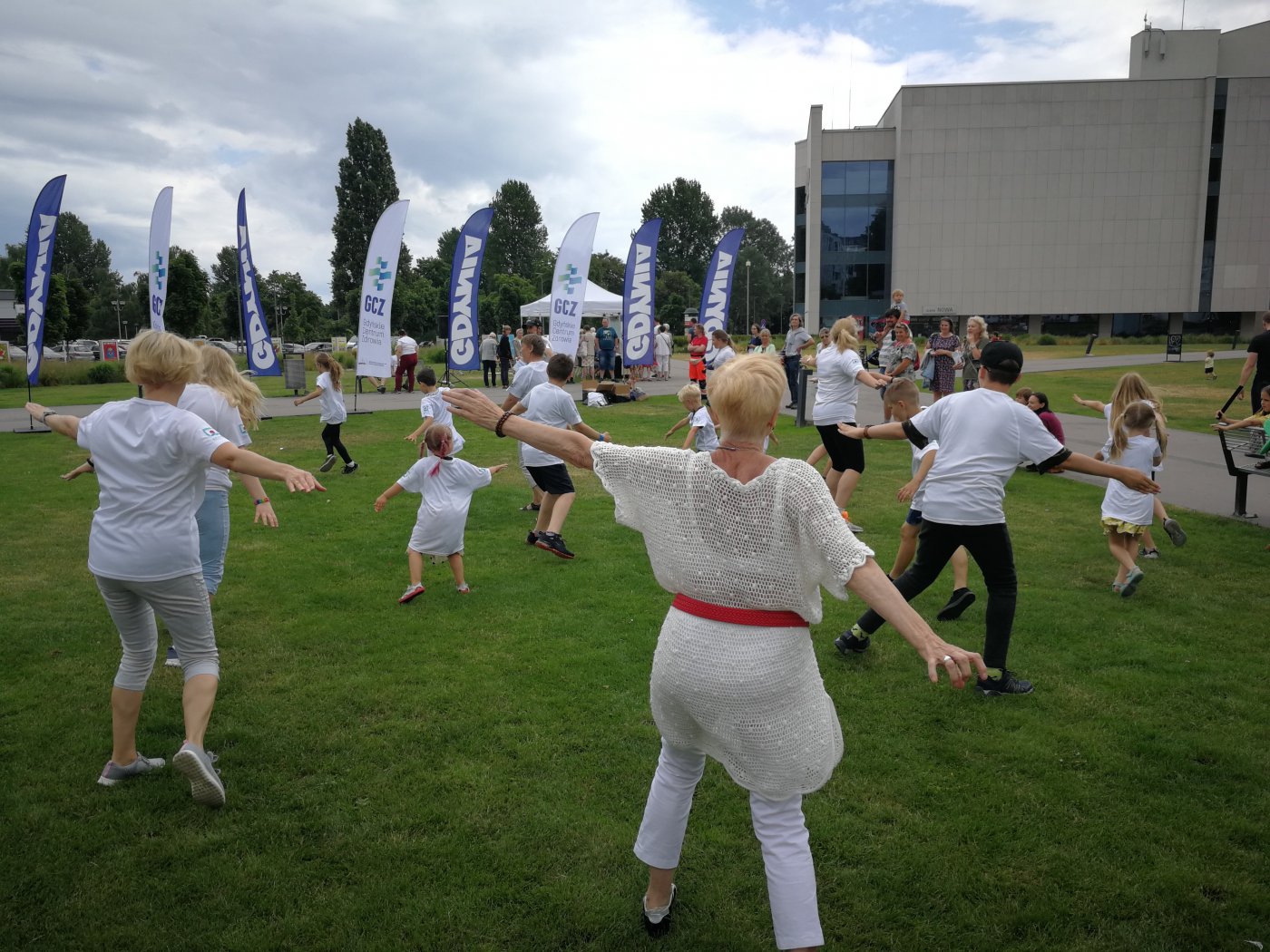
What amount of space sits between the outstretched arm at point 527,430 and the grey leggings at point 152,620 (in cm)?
164

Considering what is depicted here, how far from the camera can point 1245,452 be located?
9.52 meters

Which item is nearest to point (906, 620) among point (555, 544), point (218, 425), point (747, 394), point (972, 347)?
point (747, 394)

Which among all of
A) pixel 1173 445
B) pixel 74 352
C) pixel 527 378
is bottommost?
pixel 1173 445

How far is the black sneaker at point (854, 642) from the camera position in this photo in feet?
17.8

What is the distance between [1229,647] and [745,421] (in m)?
5.01

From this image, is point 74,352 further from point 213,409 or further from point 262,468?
point 262,468

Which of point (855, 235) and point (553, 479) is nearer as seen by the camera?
point (553, 479)

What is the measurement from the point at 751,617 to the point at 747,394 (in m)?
0.67

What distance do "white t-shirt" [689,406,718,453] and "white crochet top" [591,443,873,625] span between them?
22.6 ft

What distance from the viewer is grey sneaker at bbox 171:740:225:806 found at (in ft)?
11.7

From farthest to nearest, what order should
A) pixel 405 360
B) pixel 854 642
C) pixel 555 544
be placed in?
pixel 405 360 → pixel 555 544 → pixel 854 642

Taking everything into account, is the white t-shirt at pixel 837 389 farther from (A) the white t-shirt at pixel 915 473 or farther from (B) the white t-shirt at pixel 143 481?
(B) the white t-shirt at pixel 143 481

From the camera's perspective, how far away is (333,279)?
73938 millimetres

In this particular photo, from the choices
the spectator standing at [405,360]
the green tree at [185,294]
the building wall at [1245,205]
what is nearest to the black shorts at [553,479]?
the spectator standing at [405,360]
